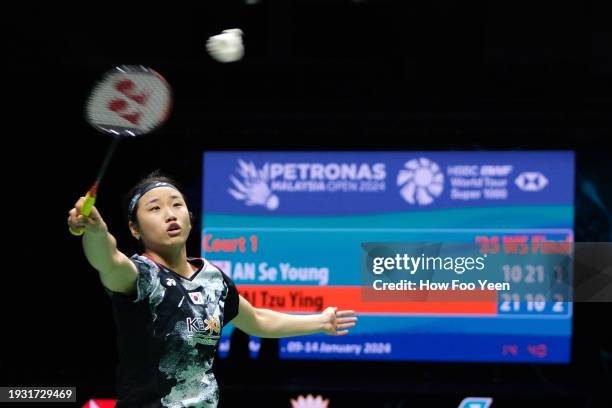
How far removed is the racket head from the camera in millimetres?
3527

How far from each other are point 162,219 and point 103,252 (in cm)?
41

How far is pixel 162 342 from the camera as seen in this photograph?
3248 millimetres

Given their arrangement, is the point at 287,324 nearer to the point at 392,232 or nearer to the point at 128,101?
the point at 128,101

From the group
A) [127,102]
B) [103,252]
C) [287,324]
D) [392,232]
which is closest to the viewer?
[103,252]

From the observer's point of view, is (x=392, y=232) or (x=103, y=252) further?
(x=392, y=232)

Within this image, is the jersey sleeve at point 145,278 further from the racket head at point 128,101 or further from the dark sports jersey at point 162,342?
the racket head at point 128,101

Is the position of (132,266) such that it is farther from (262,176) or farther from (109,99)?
(262,176)

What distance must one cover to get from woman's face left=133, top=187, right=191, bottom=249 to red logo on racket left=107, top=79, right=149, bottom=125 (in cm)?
30

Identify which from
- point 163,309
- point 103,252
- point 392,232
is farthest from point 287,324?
point 392,232

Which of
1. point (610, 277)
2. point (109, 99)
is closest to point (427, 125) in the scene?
point (610, 277)

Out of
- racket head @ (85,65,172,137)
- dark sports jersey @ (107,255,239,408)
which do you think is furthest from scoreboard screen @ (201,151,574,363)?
dark sports jersey @ (107,255,239,408)

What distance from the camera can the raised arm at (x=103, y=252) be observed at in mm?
2939

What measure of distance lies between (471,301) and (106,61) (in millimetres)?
2574

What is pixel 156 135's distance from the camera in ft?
19.6
